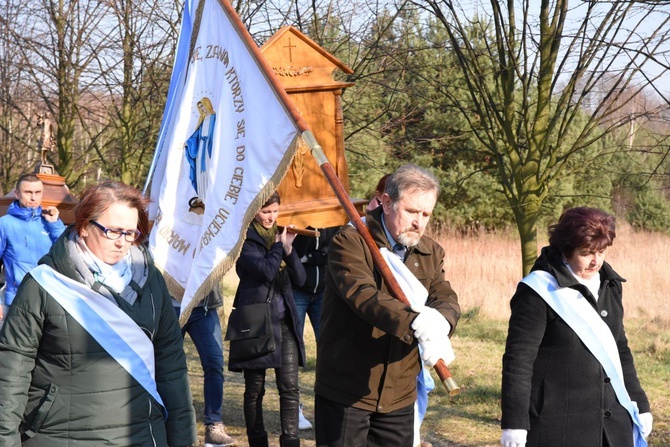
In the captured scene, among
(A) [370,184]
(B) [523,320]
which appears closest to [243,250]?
(B) [523,320]

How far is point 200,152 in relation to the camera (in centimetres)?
541

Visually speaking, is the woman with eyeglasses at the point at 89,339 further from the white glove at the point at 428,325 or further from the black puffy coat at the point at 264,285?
the black puffy coat at the point at 264,285

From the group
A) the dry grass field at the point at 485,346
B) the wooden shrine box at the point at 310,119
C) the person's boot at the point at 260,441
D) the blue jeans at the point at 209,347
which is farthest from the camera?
the dry grass field at the point at 485,346

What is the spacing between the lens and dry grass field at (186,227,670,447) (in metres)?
6.93

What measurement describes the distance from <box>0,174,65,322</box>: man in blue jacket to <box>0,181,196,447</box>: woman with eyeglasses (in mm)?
4178

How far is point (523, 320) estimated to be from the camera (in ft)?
12.8

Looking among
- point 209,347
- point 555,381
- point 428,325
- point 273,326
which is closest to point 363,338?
point 428,325

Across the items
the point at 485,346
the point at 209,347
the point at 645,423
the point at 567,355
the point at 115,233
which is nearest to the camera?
the point at 115,233

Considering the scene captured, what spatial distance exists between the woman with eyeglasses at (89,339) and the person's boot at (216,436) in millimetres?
2913

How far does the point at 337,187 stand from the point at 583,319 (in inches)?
47.4

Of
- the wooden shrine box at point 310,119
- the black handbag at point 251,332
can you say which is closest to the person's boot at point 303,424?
the black handbag at point 251,332

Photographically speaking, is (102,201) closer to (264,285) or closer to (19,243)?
(264,285)

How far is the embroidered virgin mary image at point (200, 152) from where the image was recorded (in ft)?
17.6

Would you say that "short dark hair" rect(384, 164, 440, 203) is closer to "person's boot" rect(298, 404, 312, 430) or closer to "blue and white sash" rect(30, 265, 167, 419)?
"blue and white sash" rect(30, 265, 167, 419)
